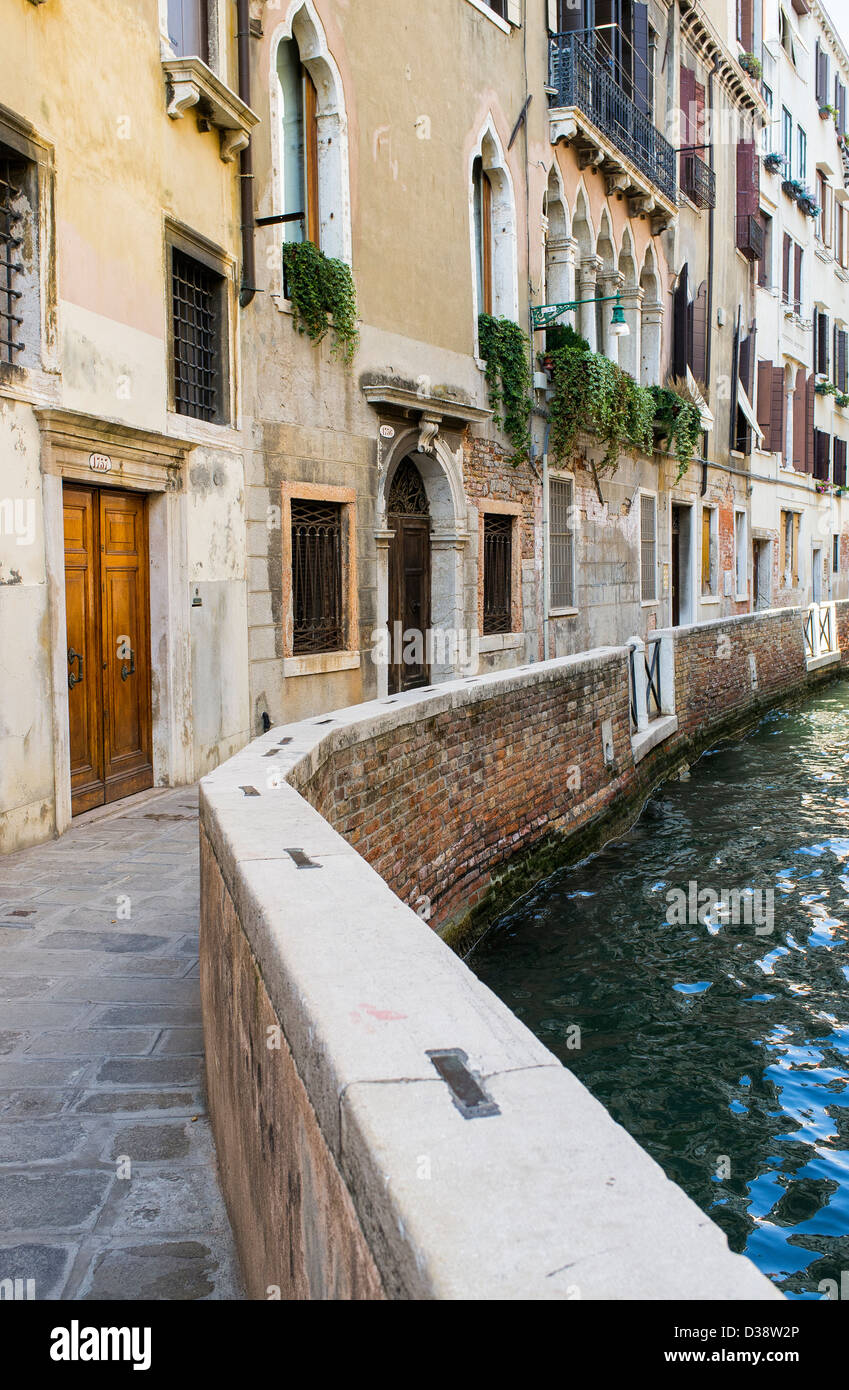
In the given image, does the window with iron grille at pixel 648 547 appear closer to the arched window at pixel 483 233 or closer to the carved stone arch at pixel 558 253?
the carved stone arch at pixel 558 253

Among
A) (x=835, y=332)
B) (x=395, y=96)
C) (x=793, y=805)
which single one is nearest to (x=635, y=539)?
(x=793, y=805)

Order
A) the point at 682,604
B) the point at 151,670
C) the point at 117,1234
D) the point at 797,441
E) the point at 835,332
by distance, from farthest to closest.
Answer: the point at 835,332
the point at 797,441
the point at 682,604
the point at 151,670
the point at 117,1234

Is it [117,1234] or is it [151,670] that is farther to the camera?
[151,670]

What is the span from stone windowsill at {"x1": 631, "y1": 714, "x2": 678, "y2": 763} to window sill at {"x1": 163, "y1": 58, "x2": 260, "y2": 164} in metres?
6.02

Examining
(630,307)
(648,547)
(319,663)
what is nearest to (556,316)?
(630,307)

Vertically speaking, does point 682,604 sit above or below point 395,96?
below

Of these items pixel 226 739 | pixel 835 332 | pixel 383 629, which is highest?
pixel 835 332

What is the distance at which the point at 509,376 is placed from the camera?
42.7 ft

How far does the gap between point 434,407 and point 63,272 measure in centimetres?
522

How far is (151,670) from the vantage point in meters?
7.85

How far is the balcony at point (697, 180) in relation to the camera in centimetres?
1945

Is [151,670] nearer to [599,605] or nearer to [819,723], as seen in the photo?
[599,605]

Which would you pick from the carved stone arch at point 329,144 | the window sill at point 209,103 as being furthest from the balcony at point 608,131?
the window sill at point 209,103

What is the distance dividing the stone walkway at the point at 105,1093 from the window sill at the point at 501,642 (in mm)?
7344
